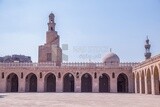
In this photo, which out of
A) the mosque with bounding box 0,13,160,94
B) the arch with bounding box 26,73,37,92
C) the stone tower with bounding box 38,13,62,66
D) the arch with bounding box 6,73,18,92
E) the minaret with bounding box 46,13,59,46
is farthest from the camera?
the minaret with bounding box 46,13,59,46

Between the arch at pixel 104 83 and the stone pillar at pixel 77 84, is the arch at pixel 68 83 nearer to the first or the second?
the stone pillar at pixel 77 84

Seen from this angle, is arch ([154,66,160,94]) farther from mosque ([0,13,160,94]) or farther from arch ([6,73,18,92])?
arch ([6,73,18,92])

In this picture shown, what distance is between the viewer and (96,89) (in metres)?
38.2

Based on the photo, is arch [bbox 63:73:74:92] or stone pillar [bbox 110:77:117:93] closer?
stone pillar [bbox 110:77:117:93]

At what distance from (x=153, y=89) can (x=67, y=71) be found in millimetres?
14260

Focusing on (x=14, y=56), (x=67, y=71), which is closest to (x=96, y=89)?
(x=67, y=71)

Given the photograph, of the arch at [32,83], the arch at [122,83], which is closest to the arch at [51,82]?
the arch at [32,83]

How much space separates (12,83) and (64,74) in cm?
932

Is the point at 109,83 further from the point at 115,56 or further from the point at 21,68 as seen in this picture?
the point at 21,68

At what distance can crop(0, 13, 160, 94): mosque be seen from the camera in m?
38.1

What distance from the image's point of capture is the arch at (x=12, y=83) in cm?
4076
